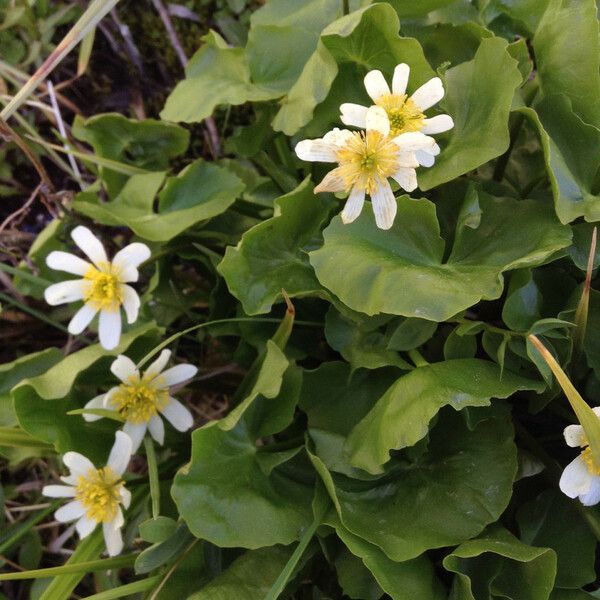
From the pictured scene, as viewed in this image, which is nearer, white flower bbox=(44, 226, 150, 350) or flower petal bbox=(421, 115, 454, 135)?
flower petal bbox=(421, 115, 454, 135)

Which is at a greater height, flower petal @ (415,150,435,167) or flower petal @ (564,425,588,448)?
flower petal @ (415,150,435,167)

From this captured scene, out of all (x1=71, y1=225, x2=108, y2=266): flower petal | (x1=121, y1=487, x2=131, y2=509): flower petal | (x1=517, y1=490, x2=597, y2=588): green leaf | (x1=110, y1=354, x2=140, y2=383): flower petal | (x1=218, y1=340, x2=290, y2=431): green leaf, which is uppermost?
(x1=71, y1=225, x2=108, y2=266): flower petal

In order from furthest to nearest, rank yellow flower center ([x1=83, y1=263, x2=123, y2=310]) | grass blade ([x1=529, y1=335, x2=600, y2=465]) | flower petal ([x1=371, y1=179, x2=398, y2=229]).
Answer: yellow flower center ([x1=83, y1=263, x2=123, y2=310]), flower petal ([x1=371, y1=179, x2=398, y2=229]), grass blade ([x1=529, y1=335, x2=600, y2=465])

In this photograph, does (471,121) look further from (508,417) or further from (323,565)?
(323,565)

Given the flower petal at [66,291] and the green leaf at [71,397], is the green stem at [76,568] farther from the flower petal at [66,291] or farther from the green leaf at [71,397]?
the flower petal at [66,291]

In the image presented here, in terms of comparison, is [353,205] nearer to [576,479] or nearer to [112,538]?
[576,479]

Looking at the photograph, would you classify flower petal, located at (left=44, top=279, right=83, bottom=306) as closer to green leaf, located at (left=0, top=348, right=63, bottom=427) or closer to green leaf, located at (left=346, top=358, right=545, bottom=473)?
green leaf, located at (left=0, top=348, right=63, bottom=427)

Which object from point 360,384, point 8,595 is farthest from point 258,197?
point 8,595

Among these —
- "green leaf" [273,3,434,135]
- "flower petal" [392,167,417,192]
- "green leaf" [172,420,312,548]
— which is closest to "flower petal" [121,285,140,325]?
"green leaf" [172,420,312,548]
